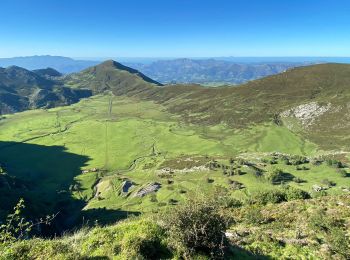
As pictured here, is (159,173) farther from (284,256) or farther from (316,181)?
(284,256)

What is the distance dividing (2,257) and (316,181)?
523 feet

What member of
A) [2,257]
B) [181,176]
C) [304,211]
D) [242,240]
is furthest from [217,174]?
[2,257]

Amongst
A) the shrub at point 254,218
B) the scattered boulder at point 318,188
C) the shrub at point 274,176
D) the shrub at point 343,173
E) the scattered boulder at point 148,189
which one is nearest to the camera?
the shrub at point 254,218

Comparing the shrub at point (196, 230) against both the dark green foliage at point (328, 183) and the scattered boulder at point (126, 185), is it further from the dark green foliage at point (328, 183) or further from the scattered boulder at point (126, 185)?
the scattered boulder at point (126, 185)

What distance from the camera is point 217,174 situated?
172m

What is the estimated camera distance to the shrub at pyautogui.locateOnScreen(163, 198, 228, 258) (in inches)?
620

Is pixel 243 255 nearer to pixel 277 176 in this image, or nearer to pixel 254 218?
pixel 254 218

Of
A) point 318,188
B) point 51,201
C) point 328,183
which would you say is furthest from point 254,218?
point 51,201

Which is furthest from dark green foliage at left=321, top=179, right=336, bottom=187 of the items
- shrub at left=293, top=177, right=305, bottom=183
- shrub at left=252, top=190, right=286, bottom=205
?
shrub at left=252, top=190, right=286, bottom=205

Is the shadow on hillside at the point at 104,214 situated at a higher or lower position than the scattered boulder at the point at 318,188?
lower

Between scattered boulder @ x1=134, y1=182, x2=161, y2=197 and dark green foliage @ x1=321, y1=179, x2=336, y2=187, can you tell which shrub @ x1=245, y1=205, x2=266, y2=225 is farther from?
dark green foliage @ x1=321, y1=179, x2=336, y2=187

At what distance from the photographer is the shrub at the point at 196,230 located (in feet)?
51.6

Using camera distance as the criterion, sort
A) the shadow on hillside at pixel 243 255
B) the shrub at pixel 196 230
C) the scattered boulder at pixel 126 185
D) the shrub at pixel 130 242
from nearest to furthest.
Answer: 1. the shrub at pixel 130 242
2. the shrub at pixel 196 230
3. the shadow on hillside at pixel 243 255
4. the scattered boulder at pixel 126 185

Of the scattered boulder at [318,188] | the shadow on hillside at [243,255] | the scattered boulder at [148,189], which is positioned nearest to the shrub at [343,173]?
the scattered boulder at [318,188]
